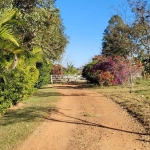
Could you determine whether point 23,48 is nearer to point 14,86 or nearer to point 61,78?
point 14,86

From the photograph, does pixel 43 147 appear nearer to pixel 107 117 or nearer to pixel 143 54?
pixel 107 117

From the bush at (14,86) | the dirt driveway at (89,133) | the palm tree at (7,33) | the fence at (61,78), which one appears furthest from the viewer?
the fence at (61,78)

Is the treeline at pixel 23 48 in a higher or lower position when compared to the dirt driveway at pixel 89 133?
higher

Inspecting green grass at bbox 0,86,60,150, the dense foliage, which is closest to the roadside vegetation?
the dense foliage

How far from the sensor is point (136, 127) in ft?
28.3

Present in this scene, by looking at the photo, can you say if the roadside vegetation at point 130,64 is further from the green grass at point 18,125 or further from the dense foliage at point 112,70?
the green grass at point 18,125

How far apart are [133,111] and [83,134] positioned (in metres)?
4.21

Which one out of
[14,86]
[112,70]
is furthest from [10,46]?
[112,70]

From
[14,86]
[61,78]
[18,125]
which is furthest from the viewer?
[61,78]

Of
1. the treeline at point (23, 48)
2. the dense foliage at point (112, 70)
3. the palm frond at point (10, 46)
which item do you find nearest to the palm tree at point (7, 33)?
the palm frond at point (10, 46)

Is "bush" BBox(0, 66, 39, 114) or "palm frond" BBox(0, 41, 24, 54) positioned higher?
"palm frond" BBox(0, 41, 24, 54)

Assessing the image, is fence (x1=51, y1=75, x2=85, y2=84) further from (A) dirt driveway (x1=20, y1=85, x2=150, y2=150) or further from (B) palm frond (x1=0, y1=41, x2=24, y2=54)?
(B) palm frond (x1=0, y1=41, x2=24, y2=54)

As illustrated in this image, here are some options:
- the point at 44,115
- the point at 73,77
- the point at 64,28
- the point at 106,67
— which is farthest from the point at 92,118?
the point at 73,77

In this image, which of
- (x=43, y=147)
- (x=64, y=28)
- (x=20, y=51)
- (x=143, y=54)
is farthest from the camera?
(x=64, y=28)
